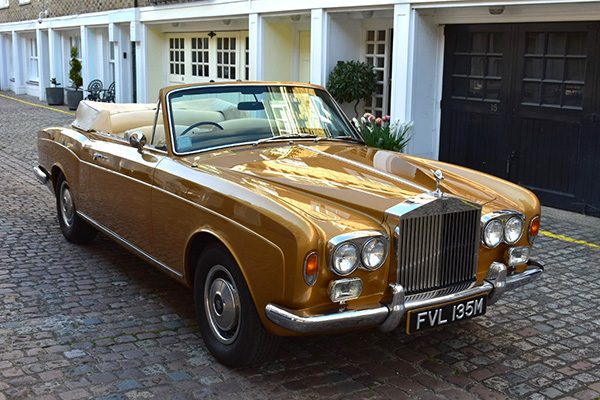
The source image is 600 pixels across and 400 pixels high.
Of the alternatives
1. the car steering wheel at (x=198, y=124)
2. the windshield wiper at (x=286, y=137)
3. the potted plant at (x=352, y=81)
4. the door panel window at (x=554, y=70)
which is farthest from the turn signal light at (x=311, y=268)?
the potted plant at (x=352, y=81)

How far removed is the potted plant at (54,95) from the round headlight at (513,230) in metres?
21.3

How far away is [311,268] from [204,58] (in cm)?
1393

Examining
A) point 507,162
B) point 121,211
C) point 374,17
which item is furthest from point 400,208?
point 374,17

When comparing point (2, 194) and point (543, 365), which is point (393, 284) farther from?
point (2, 194)

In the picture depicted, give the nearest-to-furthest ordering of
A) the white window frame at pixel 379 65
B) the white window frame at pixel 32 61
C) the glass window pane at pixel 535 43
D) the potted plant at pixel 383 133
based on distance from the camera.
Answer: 1. the glass window pane at pixel 535 43
2. the potted plant at pixel 383 133
3. the white window frame at pixel 379 65
4. the white window frame at pixel 32 61

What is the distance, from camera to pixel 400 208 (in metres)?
3.74

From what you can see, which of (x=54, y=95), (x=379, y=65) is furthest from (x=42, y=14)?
(x=379, y=65)

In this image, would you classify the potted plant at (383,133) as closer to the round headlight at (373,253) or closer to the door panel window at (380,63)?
the door panel window at (380,63)

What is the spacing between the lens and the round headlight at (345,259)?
3506 mm

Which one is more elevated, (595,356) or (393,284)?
(393,284)

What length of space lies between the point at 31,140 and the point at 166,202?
1092 cm

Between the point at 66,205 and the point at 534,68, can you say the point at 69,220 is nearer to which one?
the point at 66,205

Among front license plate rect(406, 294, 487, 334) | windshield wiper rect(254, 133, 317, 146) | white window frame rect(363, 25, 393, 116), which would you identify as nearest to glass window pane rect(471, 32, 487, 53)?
white window frame rect(363, 25, 393, 116)

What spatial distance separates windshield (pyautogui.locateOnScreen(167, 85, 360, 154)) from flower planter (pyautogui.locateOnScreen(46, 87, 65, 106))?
64.2ft
